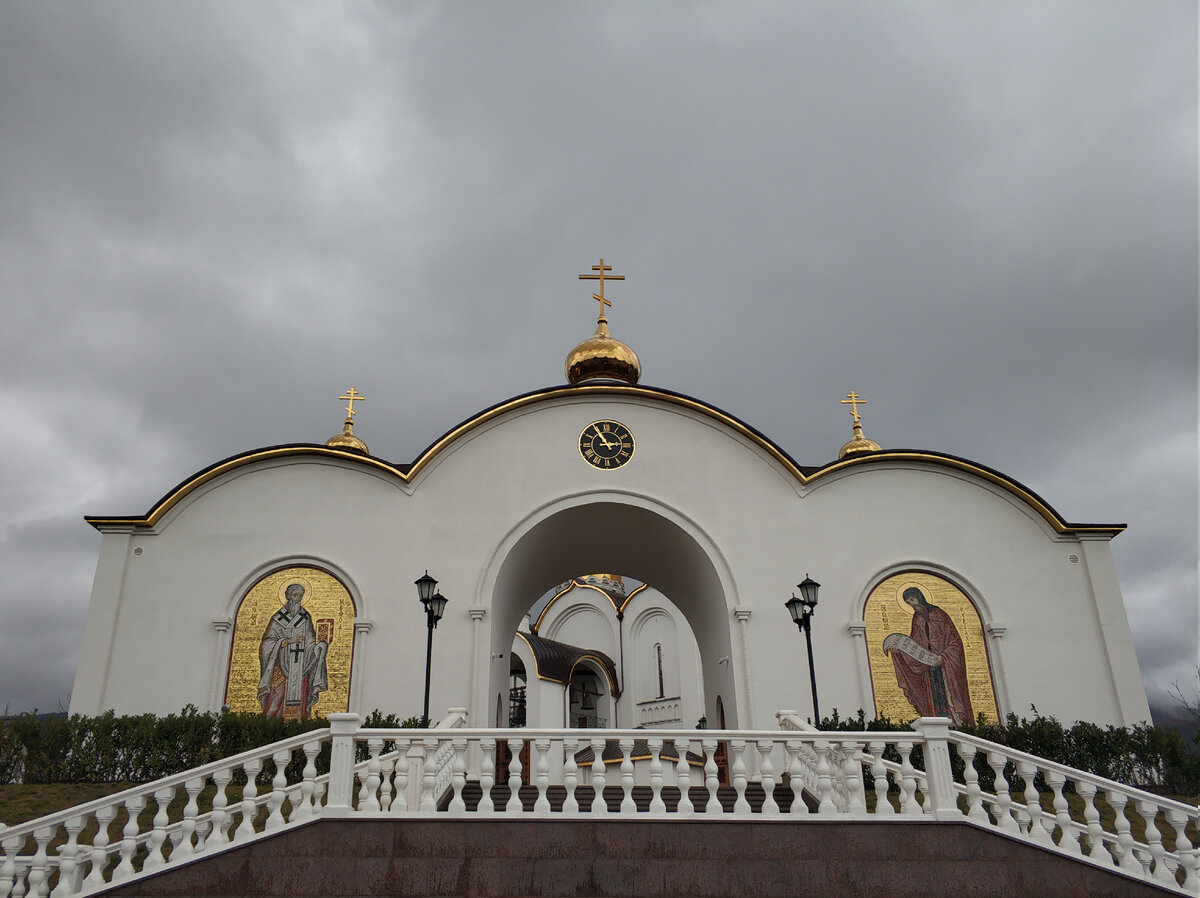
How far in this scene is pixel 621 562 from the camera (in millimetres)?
16719

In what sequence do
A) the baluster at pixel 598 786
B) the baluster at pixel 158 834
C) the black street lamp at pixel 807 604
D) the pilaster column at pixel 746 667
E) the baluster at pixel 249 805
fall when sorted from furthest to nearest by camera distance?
1. the pilaster column at pixel 746 667
2. the black street lamp at pixel 807 604
3. the baluster at pixel 598 786
4. the baluster at pixel 249 805
5. the baluster at pixel 158 834

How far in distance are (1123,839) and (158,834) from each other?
7.78 metres

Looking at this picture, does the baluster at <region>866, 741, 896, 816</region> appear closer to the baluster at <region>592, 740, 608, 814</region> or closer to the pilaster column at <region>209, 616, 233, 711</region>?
the baluster at <region>592, 740, 608, 814</region>

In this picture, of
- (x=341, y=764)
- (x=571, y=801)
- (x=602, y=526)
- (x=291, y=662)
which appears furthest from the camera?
(x=602, y=526)

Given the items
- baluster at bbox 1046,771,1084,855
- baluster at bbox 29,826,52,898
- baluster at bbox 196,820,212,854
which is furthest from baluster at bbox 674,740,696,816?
baluster at bbox 29,826,52,898

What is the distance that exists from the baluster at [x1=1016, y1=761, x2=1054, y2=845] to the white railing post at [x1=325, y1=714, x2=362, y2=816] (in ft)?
18.5

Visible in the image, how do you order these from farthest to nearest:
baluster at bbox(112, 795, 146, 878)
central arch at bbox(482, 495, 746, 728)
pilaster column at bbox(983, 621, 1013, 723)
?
1. central arch at bbox(482, 495, 746, 728)
2. pilaster column at bbox(983, 621, 1013, 723)
3. baluster at bbox(112, 795, 146, 878)

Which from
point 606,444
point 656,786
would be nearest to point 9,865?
point 656,786

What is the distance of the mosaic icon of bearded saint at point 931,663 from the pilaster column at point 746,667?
213 cm

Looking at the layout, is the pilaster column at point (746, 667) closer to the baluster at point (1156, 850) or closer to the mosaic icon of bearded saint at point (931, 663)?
the mosaic icon of bearded saint at point (931, 663)

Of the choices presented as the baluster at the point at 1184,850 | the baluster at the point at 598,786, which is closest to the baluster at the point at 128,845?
the baluster at the point at 598,786

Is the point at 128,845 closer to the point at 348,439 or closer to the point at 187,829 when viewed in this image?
the point at 187,829

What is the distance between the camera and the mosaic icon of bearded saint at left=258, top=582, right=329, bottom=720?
A: 1240 centimetres

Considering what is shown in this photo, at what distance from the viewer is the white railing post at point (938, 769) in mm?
6957
